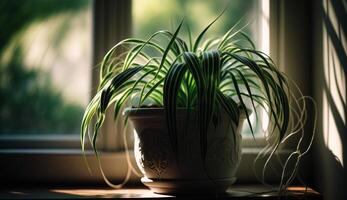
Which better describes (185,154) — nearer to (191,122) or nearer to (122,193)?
(191,122)

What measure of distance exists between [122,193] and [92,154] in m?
0.24

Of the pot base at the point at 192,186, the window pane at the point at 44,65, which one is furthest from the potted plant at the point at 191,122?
the window pane at the point at 44,65

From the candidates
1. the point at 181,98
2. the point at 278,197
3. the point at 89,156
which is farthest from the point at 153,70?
the point at 278,197

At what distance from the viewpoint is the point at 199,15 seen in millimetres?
1745

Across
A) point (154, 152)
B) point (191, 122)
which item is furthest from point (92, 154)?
point (191, 122)

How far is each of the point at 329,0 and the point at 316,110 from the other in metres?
0.37

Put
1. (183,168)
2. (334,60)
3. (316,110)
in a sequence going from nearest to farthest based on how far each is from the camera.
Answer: (183,168) < (334,60) < (316,110)

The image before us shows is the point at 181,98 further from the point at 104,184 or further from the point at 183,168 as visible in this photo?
the point at 104,184

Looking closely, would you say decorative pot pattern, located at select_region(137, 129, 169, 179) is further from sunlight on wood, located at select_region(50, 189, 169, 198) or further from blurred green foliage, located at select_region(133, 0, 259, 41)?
blurred green foliage, located at select_region(133, 0, 259, 41)

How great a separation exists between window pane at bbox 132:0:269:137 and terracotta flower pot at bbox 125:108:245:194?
1.28ft

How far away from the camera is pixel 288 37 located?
168 cm

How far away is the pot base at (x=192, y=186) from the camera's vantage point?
51.5 inches

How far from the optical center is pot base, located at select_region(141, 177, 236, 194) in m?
1.31

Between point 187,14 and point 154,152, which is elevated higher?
point 187,14
